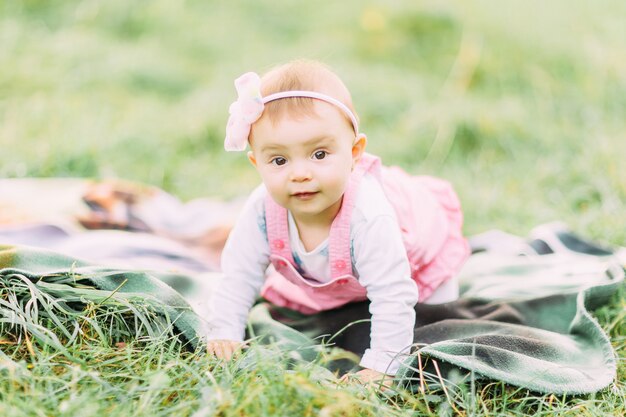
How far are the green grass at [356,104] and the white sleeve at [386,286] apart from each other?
20cm

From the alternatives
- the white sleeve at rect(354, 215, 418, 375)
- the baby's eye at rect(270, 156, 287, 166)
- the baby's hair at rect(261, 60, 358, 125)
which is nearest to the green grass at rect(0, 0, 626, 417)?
the white sleeve at rect(354, 215, 418, 375)

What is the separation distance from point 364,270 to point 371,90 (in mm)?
2687

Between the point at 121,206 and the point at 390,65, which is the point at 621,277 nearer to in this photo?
the point at 121,206

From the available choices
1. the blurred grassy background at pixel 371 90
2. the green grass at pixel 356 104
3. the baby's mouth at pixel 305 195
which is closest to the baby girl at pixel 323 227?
the baby's mouth at pixel 305 195

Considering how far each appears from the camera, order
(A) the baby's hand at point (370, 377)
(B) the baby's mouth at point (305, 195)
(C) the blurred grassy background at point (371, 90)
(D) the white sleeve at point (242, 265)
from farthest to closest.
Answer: (C) the blurred grassy background at point (371, 90), (D) the white sleeve at point (242, 265), (B) the baby's mouth at point (305, 195), (A) the baby's hand at point (370, 377)

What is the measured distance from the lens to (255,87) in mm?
1833

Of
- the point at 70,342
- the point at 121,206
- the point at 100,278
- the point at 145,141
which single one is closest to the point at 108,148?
the point at 145,141

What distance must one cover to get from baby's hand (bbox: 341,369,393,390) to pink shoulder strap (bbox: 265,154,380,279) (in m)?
0.30

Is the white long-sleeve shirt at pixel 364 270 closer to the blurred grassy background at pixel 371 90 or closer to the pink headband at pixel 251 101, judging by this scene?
the pink headband at pixel 251 101

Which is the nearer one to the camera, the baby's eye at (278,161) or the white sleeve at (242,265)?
the baby's eye at (278,161)

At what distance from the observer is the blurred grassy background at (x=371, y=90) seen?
11.5ft

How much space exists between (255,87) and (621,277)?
1.36 metres

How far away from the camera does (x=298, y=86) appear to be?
1850 mm

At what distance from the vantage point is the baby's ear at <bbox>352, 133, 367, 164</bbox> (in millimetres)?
1963
